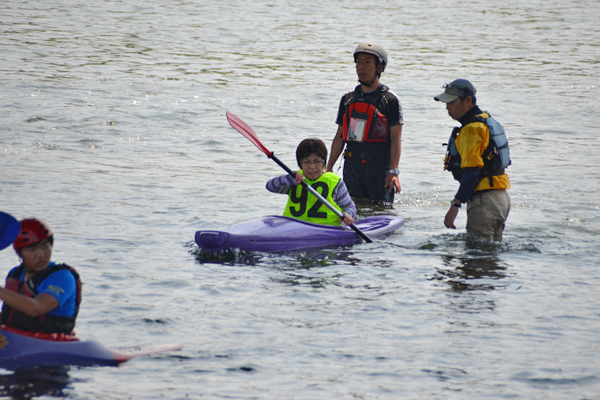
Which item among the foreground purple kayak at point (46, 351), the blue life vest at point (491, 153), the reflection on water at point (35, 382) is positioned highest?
the blue life vest at point (491, 153)

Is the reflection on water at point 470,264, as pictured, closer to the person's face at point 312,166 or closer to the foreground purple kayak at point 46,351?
the person's face at point 312,166

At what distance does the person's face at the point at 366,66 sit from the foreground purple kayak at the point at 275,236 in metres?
1.53

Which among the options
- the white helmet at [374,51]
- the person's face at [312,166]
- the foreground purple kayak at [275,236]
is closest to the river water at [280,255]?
the foreground purple kayak at [275,236]

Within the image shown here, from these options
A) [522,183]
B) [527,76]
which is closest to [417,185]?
[522,183]

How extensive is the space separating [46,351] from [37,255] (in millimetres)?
564

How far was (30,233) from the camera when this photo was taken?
12.8 ft

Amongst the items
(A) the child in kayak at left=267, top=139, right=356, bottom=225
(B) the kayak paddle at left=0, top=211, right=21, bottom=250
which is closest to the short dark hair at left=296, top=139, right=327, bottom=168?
(A) the child in kayak at left=267, top=139, right=356, bottom=225

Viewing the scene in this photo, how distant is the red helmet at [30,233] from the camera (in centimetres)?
390

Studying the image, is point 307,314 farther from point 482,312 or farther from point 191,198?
point 191,198

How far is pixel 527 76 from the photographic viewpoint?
794 inches

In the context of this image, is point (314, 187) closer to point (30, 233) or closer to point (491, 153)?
point (491, 153)

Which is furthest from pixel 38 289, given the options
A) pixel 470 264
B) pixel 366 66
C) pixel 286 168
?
pixel 366 66

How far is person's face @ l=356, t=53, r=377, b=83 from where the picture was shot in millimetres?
7305

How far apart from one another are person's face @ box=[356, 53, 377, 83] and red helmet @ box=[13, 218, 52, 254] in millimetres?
4136
